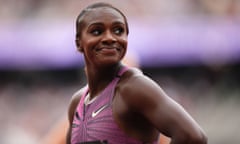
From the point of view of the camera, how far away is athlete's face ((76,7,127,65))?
12.6 feet

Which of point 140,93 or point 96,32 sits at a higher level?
point 96,32

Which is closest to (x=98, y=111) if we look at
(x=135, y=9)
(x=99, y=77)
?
(x=99, y=77)

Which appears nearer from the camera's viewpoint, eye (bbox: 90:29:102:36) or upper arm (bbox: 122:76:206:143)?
upper arm (bbox: 122:76:206:143)

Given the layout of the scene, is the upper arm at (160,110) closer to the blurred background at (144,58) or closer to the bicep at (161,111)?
the bicep at (161,111)

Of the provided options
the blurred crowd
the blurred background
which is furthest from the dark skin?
the blurred crowd

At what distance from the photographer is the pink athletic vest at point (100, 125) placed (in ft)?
12.5

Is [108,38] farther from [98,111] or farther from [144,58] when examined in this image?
[144,58]

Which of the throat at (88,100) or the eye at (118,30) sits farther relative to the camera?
the throat at (88,100)

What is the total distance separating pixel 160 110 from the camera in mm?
3682

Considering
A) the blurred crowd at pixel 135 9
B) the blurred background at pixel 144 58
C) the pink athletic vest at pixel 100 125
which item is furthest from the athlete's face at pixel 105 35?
the blurred crowd at pixel 135 9

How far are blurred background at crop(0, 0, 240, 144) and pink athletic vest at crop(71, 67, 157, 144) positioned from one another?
6.37 metres

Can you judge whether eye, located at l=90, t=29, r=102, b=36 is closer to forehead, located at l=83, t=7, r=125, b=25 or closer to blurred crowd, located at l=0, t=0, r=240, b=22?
forehead, located at l=83, t=7, r=125, b=25

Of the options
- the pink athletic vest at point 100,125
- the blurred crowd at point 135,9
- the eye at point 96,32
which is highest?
the blurred crowd at point 135,9

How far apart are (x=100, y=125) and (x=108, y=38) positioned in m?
0.44
